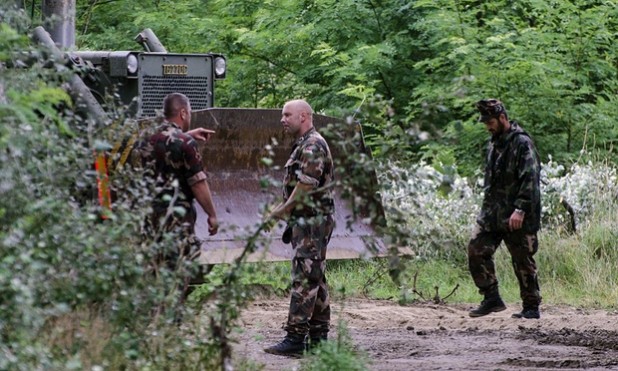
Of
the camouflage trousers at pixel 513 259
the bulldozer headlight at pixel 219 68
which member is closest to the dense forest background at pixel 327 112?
the camouflage trousers at pixel 513 259

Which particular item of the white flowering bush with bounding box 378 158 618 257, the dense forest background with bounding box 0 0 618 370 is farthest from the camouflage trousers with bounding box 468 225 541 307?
the white flowering bush with bounding box 378 158 618 257

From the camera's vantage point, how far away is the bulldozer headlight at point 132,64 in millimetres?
12836

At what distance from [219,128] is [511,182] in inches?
103

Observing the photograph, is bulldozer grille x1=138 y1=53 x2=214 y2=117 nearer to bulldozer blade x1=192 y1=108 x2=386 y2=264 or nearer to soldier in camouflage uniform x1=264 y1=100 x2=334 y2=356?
bulldozer blade x1=192 y1=108 x2=386 y2=264

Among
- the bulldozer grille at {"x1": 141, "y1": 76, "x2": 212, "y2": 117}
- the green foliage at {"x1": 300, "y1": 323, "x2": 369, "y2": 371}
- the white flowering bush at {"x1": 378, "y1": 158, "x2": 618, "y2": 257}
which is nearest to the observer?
the green foliage at {"x1": 300, "y1": 323, "x2": 369, "y2": 371}

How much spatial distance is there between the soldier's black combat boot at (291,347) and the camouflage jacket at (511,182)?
2.72 metres

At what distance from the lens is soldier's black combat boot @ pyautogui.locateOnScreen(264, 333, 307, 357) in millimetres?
9336

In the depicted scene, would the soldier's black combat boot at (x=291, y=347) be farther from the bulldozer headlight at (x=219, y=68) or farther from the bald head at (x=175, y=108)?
the bulldozer headlight at (x=219, y=68)

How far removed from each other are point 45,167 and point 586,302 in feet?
25.7

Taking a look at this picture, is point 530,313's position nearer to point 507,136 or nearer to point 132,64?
point 507,136

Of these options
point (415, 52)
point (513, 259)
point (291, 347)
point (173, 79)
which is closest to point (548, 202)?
point (513, 259)

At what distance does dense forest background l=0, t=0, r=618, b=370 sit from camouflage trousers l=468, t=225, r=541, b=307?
0.62 m

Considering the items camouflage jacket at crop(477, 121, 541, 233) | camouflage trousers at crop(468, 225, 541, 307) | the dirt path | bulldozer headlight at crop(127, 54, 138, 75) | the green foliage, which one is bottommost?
the dirt path

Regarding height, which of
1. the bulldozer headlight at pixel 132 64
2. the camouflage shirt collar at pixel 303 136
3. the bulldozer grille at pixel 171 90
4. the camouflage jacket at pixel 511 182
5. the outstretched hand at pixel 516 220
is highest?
the bulldozer headlight at pixel 132 64
